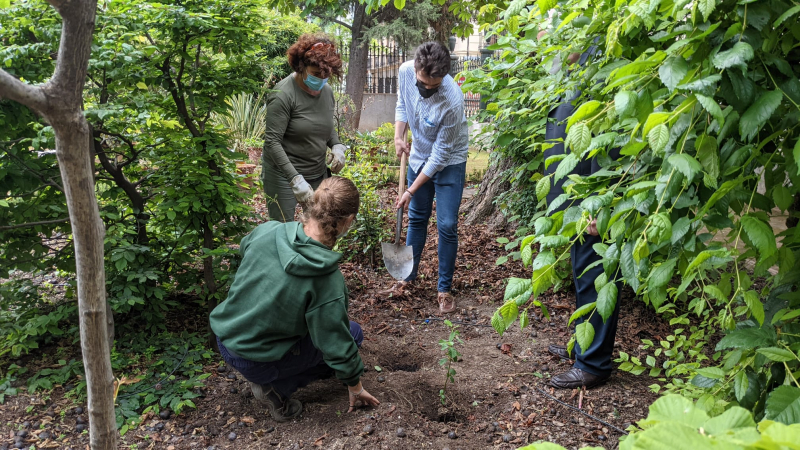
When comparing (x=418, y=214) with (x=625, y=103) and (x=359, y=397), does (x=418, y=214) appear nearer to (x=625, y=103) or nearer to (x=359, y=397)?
(x=359, y=397)

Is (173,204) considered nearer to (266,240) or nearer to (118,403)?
(266,240)

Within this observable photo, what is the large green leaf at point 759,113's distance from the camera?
1.12 meters

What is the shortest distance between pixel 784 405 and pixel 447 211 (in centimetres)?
309

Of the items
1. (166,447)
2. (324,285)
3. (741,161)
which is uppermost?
(741,161)

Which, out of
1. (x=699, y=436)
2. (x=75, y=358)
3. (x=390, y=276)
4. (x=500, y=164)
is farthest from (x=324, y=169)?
(x=699, y=436)

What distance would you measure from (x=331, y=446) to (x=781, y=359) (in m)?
1.88

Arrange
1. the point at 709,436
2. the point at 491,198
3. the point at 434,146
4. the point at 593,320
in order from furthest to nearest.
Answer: the point at 491,198 → the point at 434,146 → the point at 593,320 → the point at 709,436

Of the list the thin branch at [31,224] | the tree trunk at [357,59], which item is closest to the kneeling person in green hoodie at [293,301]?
the thin branch at [31,224]

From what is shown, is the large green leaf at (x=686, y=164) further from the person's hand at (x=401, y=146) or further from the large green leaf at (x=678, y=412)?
the person's hand at (x=401, y=146)

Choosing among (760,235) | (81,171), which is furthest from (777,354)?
(81,171)

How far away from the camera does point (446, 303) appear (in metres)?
4.16

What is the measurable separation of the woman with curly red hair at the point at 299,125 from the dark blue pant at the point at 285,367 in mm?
1328

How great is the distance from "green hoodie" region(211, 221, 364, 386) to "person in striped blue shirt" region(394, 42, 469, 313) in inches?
66.2

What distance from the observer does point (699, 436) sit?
1.80 ft
